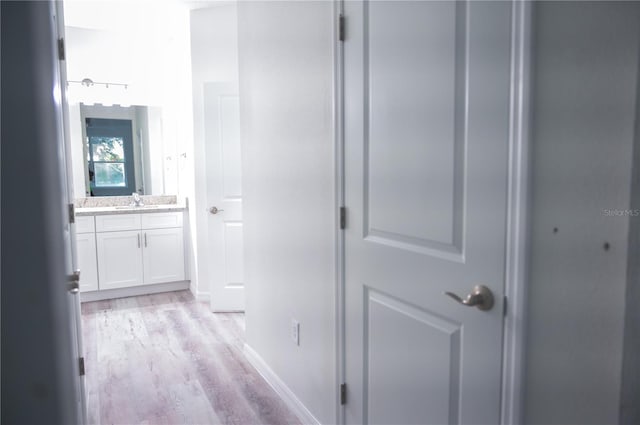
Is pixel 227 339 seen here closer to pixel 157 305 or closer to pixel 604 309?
pixel 157 305

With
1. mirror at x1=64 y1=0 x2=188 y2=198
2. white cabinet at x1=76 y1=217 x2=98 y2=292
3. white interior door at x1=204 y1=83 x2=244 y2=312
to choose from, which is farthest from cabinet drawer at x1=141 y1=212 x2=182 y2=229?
white interior door at x1=204 y1=83 x2=244 y2=312

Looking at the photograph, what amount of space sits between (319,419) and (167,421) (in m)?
0.78

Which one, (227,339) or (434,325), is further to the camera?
(227,339)

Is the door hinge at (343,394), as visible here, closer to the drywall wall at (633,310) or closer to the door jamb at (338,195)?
the door jamb at (338,195)

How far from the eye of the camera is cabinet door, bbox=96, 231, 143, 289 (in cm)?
413

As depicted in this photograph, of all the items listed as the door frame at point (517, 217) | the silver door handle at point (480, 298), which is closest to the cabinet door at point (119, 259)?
the silver door handle at point (480, 298)

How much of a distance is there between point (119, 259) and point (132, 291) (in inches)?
14.9

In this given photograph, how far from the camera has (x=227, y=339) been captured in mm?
3154

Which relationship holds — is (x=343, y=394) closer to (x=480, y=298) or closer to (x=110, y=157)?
(x=480, y=298)

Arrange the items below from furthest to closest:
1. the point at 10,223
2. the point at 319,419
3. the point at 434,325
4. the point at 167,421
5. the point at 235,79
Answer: the point at 235,79
the point at 167,421
the point at 319,419
the point at 434,325
the point at 10,223

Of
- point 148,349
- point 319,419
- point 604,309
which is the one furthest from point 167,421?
point 604,309

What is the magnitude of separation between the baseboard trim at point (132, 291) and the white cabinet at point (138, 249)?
69 mm

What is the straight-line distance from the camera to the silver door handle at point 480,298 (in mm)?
1062

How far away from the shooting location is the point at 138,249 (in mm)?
4273
